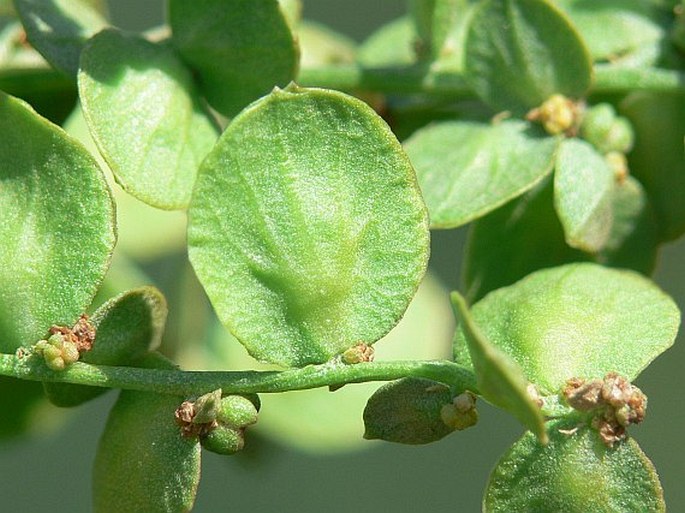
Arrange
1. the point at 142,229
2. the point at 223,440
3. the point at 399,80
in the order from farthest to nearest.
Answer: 1. the point at 142,229
2. the point at 399,80
3. the point at 223,440

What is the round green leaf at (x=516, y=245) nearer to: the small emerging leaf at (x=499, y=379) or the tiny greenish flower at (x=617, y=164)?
the tiny greenish flower at (x=617, y=164)

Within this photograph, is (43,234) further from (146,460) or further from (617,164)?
(617,164)

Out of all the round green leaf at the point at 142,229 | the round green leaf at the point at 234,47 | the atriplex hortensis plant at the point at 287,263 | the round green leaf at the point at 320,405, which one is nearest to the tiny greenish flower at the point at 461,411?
the atriplex hortensis plant at the point at 287,263

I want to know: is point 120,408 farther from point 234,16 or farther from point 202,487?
point 202,487

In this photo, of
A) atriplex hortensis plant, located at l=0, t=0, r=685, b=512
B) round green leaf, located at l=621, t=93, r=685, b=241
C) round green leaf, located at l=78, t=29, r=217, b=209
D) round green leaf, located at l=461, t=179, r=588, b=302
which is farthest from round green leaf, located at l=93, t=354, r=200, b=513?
round green leaf, located at l=621, t=93, r=685, b=241

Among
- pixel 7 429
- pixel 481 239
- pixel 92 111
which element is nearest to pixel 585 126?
pixel 481 239

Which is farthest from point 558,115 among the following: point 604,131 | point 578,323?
point 578,323

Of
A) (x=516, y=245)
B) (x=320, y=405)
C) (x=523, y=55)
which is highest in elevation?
(x=523, y=55)

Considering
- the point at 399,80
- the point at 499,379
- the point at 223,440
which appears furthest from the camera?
the point at 399,80
